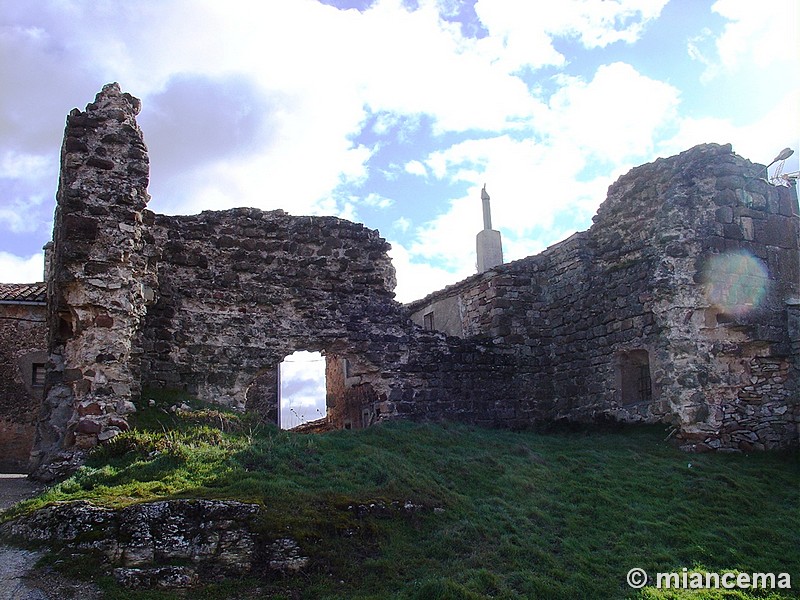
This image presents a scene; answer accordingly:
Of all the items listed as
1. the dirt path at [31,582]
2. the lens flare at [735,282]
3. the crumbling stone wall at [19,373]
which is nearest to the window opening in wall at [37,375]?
the crumbling stone wall at [19,373]

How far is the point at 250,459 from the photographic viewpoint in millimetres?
9047

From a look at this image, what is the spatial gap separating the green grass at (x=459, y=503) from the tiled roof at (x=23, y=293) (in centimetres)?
1127

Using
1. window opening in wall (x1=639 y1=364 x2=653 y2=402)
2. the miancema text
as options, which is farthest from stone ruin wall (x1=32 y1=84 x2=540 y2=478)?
the miancema text

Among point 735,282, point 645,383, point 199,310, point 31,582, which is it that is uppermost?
point 735,282

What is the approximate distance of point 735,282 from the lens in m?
12.8

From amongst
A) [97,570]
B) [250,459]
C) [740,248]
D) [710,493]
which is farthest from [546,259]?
[97,570]

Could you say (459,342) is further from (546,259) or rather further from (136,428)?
(136,428)

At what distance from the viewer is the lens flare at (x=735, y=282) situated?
41.3ft

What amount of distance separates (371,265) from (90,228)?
5.34 meters

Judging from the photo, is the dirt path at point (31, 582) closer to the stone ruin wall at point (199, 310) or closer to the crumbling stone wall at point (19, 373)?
the stone ruin wall at point (199, 310)

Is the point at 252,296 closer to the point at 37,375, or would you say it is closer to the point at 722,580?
Answer: the point at 722,580

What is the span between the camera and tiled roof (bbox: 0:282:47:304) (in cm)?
1978

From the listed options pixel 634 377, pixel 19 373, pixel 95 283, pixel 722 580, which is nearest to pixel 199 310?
pixel 95 283

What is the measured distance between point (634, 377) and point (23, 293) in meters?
16.6
